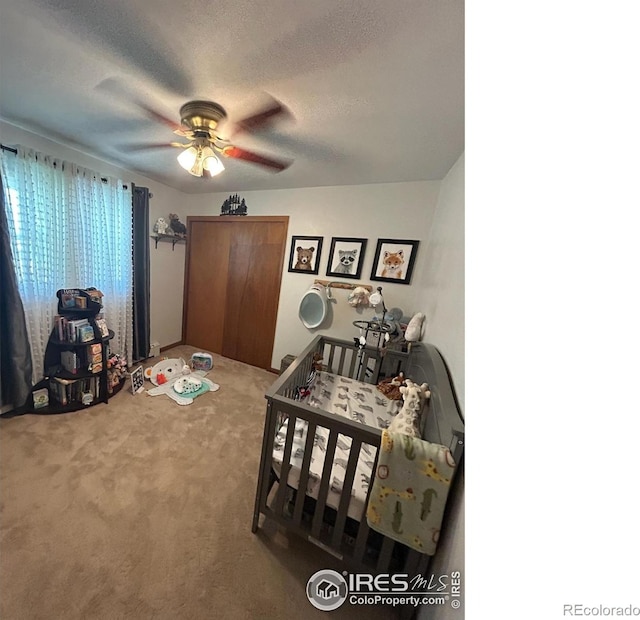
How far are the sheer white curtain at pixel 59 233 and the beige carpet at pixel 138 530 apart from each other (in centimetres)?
95

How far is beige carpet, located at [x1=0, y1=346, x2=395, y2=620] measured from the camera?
99cm

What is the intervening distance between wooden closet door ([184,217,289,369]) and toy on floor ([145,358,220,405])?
0.63 metres

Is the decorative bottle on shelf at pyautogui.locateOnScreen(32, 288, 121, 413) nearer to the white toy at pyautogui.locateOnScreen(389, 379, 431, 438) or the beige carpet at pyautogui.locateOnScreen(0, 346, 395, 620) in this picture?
the beige carpet at pyautogui.locateOnScreen(0, 346, 395, 620)

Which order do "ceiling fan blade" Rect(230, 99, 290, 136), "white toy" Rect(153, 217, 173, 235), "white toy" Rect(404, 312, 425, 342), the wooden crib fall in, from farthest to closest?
"white toy" Rect(153, 217, 173, 235) → "white toy" Rect(404, 312, 425, 342) → "ceiling fan blade" Rect(230, 99, 290, 136) → the wooden crib

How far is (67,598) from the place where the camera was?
0.97 metres

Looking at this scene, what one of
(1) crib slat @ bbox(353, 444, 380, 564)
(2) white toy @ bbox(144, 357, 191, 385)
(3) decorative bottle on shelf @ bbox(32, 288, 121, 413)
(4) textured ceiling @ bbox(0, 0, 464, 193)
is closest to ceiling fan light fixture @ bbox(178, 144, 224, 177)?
(4) textured ceiling @ bbox(0, 0, 464, 193)

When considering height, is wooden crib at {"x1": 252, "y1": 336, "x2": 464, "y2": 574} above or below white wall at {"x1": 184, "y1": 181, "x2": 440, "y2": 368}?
below

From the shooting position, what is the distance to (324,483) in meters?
1.06

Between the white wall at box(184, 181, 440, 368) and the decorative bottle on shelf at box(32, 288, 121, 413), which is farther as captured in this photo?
the white wall at box(184, 181, 440, 368)

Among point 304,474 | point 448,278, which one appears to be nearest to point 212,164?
point 448,278
